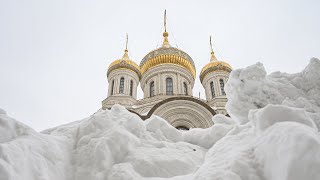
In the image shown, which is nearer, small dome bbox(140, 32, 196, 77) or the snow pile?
the snow pile

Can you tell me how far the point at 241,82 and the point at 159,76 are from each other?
65.2 ft

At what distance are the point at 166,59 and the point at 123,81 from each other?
174 inches

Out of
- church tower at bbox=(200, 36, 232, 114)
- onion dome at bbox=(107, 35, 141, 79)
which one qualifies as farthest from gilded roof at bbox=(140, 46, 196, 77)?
church tower at bbox=(200, 36, 232, 114)

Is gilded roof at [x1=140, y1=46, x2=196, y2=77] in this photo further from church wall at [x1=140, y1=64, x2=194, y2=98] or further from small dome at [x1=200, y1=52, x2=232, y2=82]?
small dome at [x1=200, y1=52, x2=232, y2=82]

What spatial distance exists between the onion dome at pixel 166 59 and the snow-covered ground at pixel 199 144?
796 inches

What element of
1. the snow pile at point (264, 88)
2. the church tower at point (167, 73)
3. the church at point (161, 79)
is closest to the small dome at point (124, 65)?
the church at point (161, 79)

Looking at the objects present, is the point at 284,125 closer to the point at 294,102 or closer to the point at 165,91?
the point at 294,102

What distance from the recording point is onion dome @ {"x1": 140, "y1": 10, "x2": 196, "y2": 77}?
80.6 ft

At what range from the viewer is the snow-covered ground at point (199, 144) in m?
2.00

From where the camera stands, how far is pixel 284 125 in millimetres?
2178

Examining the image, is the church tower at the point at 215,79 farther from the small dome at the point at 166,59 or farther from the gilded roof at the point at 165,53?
the gilded roof at the point at 165,53

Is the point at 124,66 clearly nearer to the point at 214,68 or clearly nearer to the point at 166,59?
the point at 166,59

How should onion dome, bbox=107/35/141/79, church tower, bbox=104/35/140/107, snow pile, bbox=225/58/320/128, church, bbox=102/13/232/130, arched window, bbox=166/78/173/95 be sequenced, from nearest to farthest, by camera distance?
snow pile, bbox=225/58/320/128 → church, bbox=102/13/232/130 → church tower, bbox=104/35/140/107 → arched window, bbox=166/78/173/95 → onion dome, bbox=107/35/141/79

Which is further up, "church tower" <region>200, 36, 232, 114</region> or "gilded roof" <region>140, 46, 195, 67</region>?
"gilded roof" <region>140, 46, 195, 67</region>
